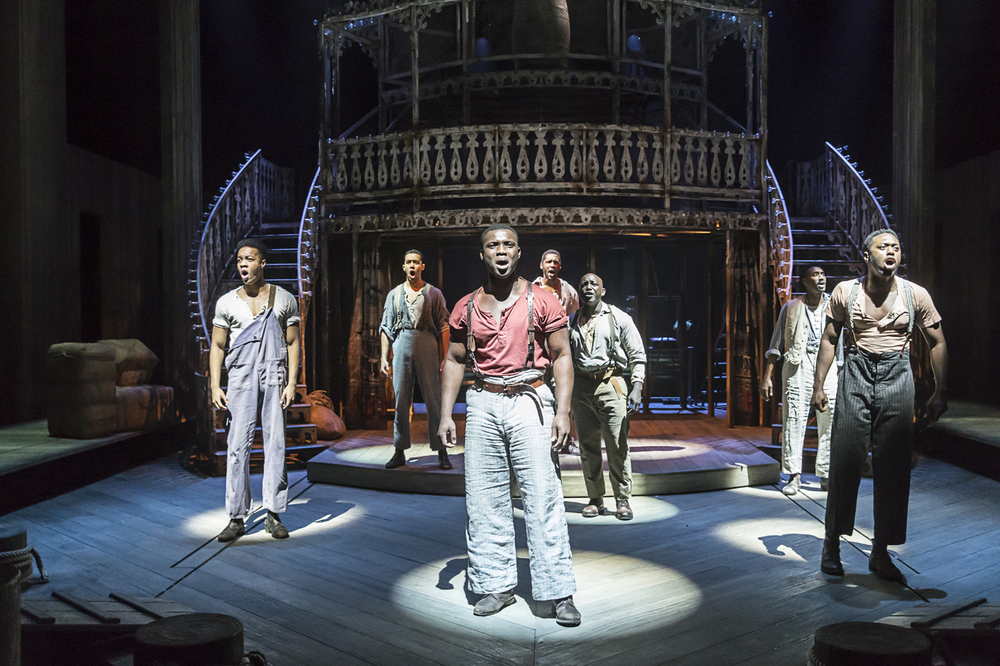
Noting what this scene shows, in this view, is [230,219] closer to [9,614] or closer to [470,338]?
[470,338]

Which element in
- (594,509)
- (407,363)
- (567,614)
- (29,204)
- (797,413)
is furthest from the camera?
(29,204)

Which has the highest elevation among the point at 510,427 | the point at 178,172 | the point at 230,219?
the point at 178,172

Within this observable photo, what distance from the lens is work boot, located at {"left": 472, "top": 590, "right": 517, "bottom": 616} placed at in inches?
186

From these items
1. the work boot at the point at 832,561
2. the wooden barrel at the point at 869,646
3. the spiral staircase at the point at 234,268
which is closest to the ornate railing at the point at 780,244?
the work boot at the point at 832,561

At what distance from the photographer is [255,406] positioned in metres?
6.41

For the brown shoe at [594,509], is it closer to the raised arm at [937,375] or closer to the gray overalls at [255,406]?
the gray overalls at [255,406]

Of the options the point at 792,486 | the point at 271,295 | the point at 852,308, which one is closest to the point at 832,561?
the point at 852,308

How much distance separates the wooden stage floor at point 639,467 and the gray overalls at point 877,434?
8.85 feet

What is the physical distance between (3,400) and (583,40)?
31.1 feet

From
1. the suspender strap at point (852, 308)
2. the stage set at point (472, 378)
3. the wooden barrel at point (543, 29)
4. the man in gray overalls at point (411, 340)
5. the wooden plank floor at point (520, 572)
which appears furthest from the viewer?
the wooden barrel at point (543, 29)

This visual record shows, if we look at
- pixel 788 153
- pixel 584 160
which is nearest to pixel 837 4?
pixel 788 153

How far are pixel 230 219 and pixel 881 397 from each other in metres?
9.23

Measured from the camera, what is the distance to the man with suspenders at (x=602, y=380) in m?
6.94

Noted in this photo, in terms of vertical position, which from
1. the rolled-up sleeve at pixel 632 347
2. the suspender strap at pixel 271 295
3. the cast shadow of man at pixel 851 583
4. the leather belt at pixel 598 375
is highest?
the suspender strap at pixel 271 295
